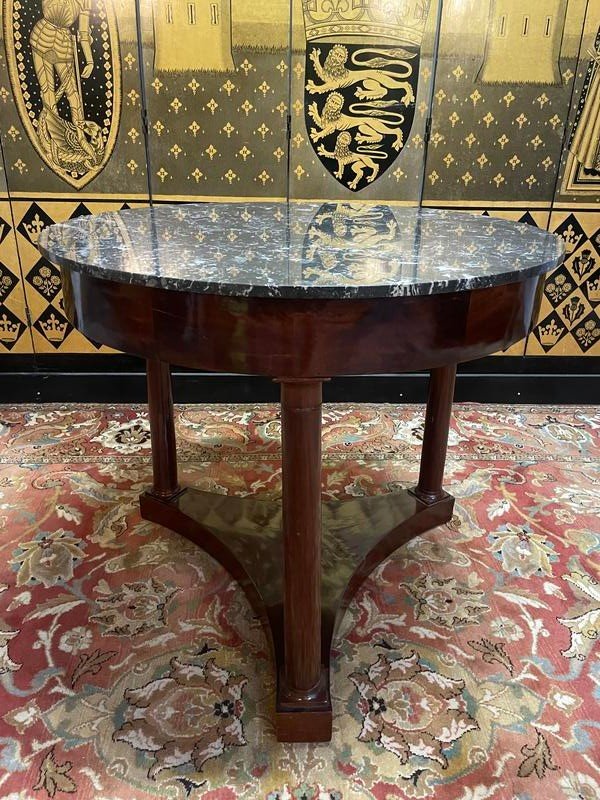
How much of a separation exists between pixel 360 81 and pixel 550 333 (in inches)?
55.8

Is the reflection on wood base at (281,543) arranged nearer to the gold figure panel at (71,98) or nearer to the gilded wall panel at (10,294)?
the gilded wall panel at (10,294)

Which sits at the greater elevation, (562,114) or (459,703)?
(562,114)

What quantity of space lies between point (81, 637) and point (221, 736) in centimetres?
45

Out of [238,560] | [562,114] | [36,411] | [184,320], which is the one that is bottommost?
[36,411]

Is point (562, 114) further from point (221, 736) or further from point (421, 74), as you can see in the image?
point (221, 736)

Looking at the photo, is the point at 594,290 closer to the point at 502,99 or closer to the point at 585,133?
the point at 585,133

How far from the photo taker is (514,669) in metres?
1.39

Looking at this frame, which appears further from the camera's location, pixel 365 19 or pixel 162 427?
pixel 365 19

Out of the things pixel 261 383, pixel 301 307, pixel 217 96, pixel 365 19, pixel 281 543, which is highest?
pixel 365 19

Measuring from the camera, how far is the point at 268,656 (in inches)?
55.7

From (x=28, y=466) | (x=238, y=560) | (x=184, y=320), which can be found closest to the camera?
(x=184, y=320)

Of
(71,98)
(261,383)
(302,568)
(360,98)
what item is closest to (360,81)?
(360,98)

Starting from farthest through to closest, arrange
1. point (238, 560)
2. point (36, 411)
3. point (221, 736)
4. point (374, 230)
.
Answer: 1. point (36, 411)
2. point (238, 560)
3. point (374, 230)
4. point (221, 736)

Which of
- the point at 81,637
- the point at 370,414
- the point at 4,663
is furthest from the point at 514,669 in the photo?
the point at 370,414
